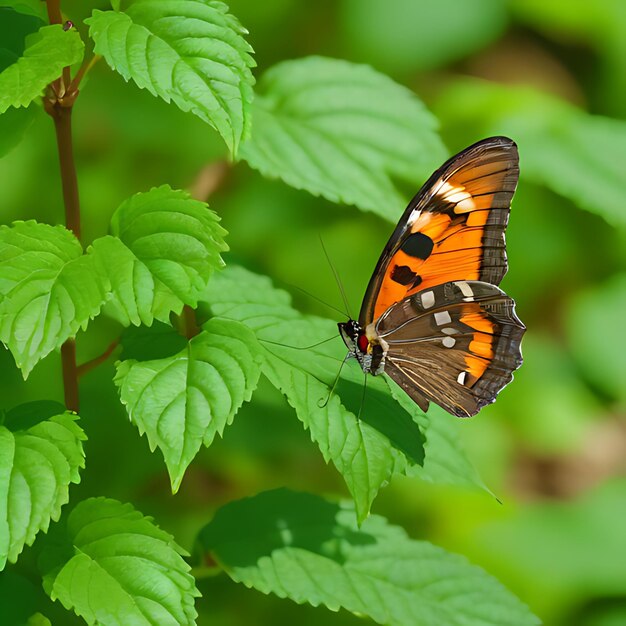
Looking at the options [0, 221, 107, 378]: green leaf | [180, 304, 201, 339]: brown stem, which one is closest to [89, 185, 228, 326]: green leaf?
[0, 221, 107, 378]: green leaf

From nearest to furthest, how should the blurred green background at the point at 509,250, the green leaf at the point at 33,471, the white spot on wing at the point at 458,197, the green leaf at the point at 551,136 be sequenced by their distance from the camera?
the green leaf at the point at 33,471
the white spot on wing at the point at 458,197
the green leaf at the point at 551,136
the blurred green background at the point at 509,250

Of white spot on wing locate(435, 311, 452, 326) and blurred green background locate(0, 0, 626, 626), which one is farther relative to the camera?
blurred green background locate(0, 0, 626, 626)

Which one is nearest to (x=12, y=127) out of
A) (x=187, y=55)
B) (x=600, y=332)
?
(x=187, y=55)

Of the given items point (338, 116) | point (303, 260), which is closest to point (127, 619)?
point (338, 116)

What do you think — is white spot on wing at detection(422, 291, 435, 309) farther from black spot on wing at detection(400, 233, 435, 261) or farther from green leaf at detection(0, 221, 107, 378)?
green leaf at detection(0, 221, 107, 378)

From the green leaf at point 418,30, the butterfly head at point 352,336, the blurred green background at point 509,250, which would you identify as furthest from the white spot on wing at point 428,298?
the green leaf at point 418,30

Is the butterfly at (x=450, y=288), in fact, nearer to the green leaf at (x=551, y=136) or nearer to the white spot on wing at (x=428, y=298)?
the white spot on wing at (x=428, y=298)

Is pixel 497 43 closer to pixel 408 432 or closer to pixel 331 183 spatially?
pixel 331 183

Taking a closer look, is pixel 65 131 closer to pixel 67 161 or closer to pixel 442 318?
pixel 67 161
